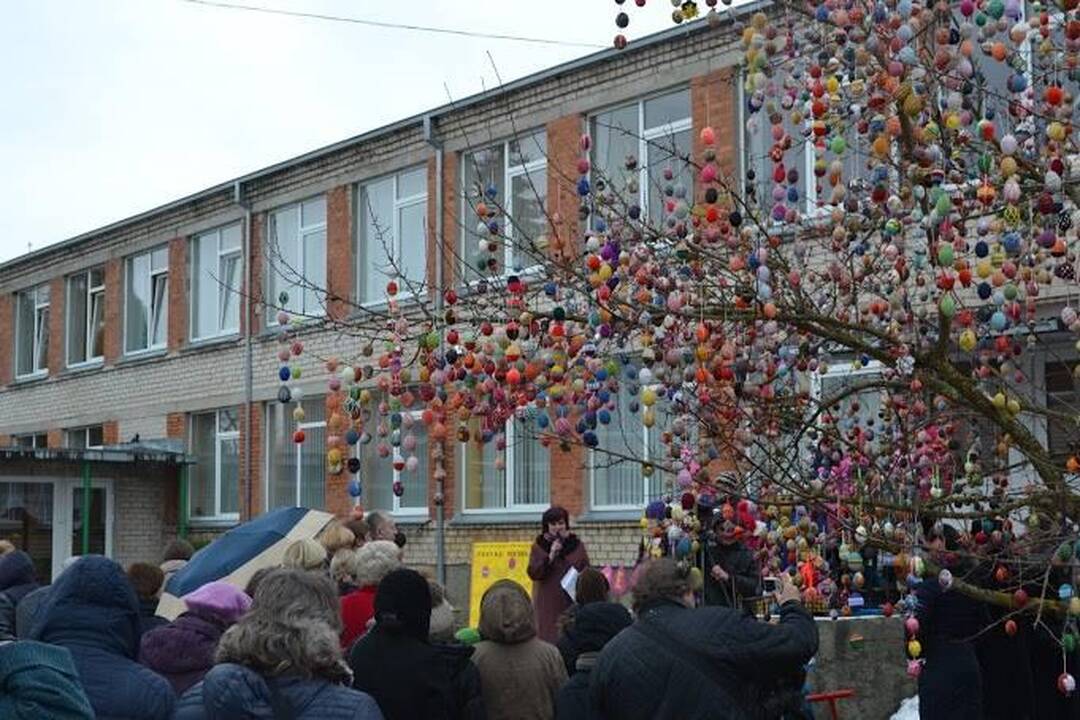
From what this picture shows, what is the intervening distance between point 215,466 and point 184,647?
18146mm

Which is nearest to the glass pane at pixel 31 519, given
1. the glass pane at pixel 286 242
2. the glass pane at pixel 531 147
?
the glass pane at pixel 286 242

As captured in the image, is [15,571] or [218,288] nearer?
[15,571]

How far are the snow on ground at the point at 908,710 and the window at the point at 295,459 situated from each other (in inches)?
456

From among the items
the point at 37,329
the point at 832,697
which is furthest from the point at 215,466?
the point at 832,697

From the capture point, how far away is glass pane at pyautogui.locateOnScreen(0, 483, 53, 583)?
892 inches

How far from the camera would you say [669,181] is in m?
7.21

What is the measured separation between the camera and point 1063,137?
554 centimetres

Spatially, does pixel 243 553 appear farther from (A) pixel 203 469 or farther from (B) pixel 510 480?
(A) pixel 203 469

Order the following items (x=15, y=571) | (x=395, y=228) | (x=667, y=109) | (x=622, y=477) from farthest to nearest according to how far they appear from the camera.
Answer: (x=395, y=228), (x=622, y=477), (x=667, y=109), (x=15, y=571)

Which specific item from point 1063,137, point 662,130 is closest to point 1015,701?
point 1063,137

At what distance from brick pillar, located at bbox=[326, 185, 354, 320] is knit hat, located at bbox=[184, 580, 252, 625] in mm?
14837

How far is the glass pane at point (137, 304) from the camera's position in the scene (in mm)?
25312

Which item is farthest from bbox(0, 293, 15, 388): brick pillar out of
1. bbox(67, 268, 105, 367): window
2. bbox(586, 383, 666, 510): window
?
bbox(586, 383, 666, 510): window

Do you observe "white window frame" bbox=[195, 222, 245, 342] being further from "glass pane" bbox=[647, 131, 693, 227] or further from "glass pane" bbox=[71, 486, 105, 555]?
"glass pane" bbox=[647, 131, 693, 227]
